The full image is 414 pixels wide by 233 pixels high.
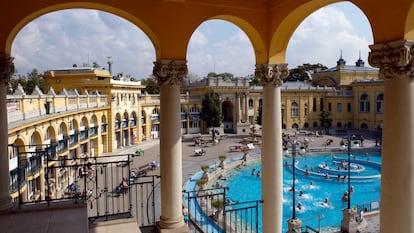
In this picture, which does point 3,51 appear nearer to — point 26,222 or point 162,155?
point 26,222

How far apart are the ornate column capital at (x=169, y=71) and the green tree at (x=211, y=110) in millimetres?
37615

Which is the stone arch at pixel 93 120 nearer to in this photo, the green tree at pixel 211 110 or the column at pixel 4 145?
the green tree at pixel 211 110

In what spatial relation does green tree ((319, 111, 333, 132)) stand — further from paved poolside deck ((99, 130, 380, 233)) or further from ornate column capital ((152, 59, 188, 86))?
ornate column capital ((152, 59, 188, 86))

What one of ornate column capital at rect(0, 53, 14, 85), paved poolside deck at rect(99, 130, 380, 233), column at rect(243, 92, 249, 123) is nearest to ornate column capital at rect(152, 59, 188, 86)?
ornate column capital at rect(0, 53, 14, 85)

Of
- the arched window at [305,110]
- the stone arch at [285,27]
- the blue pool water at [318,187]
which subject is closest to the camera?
the stone arch at [285,27]

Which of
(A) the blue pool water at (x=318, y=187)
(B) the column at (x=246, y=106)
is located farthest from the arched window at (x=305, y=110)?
(A) the blue pool water at (x=318, y=187)

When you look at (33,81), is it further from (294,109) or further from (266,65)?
(266,65)

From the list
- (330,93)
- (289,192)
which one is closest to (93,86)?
(289,192)

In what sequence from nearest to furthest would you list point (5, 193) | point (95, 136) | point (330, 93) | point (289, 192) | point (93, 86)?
1. point (5, 193)
2. point (289, 192)
3. point (95, 136)
4. point (93, 86)
5. point (330, 93)

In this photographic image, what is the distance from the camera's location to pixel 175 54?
5.88 metres

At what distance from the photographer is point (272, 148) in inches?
251

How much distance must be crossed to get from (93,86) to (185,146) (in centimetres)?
1311

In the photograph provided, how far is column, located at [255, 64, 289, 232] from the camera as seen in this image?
6312 mm

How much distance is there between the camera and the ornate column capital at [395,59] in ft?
12.6
